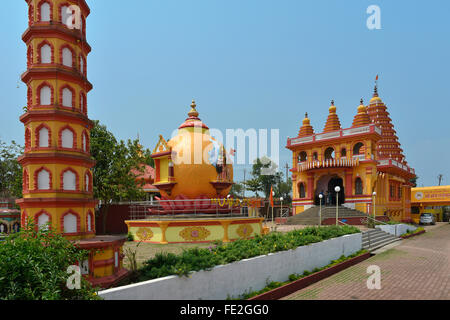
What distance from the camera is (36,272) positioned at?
5.20m

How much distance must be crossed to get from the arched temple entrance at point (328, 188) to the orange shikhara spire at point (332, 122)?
5129 mm

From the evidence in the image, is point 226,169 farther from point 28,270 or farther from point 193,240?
point 28,270

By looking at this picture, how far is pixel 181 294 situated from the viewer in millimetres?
6984

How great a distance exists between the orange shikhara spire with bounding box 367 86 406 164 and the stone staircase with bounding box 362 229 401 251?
750 inches

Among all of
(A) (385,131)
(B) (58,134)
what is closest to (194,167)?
(B) (58,134)

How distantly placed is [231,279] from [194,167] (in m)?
11.1

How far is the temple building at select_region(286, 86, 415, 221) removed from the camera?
30500 mm

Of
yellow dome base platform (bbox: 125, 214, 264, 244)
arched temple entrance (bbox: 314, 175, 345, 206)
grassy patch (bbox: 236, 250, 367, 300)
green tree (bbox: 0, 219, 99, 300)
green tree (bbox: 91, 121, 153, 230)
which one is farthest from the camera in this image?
arched temple entrance (bbox: 314, 175, 345, 206)

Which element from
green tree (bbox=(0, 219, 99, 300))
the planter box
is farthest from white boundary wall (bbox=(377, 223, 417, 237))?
green tree (bbox=(0, 219, 99, 300))

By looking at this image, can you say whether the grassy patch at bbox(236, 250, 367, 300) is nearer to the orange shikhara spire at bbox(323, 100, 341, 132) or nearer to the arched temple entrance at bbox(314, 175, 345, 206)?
the arched temple entrance at bbox(314, 175, 345, 206)

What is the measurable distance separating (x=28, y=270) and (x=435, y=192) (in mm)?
50103

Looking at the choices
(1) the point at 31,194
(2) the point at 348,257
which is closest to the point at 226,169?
(2) the point at 348,257

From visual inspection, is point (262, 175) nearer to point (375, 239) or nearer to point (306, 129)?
point (306, 129)

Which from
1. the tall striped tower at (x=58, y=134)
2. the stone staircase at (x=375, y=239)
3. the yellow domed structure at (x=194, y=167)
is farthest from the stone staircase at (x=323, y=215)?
the tall striped tower at (x=58, y=134)
